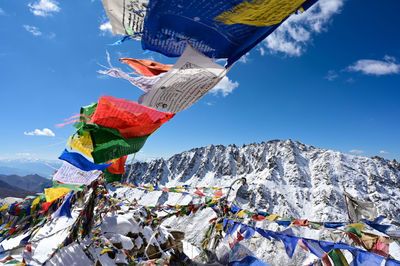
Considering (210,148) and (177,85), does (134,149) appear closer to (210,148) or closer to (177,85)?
(177,85)

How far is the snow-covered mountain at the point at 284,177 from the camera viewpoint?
108500 millimetres

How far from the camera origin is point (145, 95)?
1.98 meters

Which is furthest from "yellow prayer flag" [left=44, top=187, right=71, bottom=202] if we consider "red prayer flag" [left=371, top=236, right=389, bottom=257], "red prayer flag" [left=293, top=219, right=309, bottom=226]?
"red prayer flag" [left=371, top=236, right=389, bottom=257]

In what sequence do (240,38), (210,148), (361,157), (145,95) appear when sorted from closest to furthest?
(145,95), (240,38), (361,157), (210,148)

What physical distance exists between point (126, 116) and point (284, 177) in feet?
→ 482

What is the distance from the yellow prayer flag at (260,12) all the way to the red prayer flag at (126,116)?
63.5 inches

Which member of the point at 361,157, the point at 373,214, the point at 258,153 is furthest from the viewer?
the point at 258,153

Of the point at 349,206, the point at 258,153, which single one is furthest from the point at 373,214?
the point at 258,153

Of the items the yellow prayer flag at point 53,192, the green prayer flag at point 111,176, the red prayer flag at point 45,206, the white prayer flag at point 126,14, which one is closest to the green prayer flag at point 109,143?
the white prayer flag at point 126,14

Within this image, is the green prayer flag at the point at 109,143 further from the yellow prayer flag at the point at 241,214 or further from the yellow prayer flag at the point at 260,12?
the yellow prayer flag at the point at 241,214

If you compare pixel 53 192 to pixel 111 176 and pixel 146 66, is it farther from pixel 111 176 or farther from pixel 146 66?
pixel 146 66

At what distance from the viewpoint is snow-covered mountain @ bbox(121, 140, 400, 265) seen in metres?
108

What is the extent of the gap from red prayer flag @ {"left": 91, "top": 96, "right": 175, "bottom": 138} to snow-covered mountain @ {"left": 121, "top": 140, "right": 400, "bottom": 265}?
76392 mm

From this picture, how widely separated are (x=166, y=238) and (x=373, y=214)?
8462 millimetres
